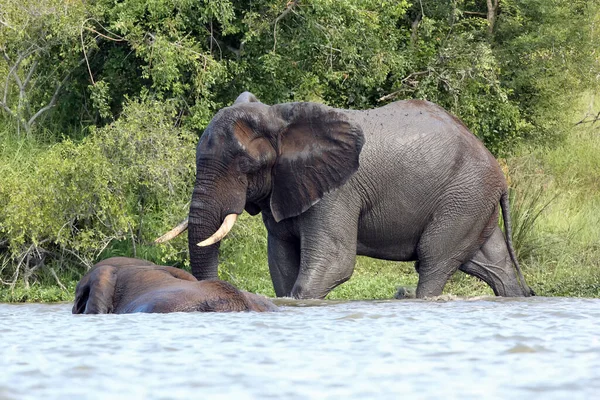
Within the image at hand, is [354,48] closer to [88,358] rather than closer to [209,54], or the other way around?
[209,54]

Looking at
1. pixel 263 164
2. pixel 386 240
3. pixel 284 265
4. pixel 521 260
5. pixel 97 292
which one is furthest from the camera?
pixel 521 260

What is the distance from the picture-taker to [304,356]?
590 centimetres

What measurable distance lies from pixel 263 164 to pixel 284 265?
1010mm

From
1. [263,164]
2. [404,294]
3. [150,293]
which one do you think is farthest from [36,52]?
[150,293]

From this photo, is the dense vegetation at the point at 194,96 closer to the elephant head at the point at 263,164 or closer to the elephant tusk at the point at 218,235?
the elephant head at the point at 263,164

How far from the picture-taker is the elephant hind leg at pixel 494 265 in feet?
38.5

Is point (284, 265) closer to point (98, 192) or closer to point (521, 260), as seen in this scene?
point (98, 192)

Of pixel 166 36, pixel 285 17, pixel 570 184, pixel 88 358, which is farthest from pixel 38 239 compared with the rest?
pixel 570 184

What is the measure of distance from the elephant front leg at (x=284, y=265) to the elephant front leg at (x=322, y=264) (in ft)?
1.19

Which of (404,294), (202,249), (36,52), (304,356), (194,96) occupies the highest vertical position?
(36,52)

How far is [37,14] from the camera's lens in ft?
56.0

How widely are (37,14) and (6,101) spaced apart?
2.13 m

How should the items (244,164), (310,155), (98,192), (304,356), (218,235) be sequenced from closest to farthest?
(304,356) → (218,235) → (244,164) → (310,155) → (98,192)

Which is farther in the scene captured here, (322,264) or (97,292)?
(322,264)
